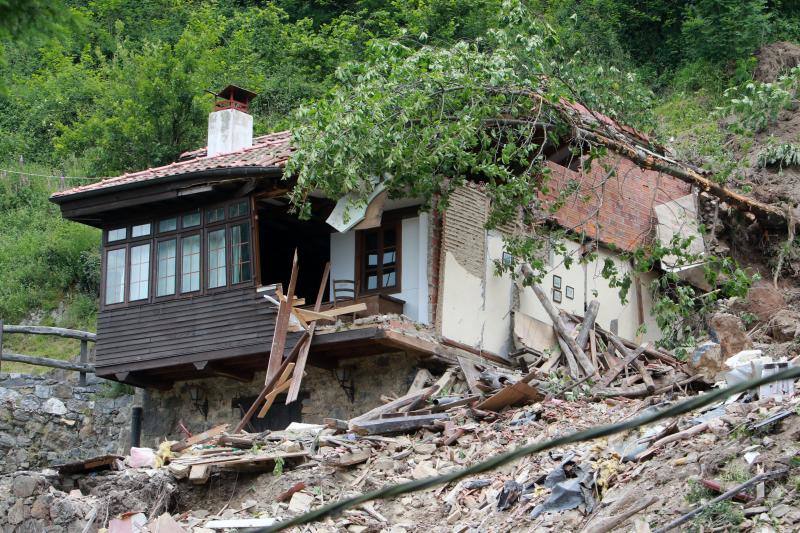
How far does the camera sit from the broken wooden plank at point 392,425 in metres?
16.6

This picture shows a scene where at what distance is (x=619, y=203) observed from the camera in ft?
78.3

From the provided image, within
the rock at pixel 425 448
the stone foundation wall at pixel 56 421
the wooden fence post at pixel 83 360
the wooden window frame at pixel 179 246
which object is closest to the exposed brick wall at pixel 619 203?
the wooden window frame at pixel 179 246

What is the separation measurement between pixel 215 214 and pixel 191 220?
0.58 meters

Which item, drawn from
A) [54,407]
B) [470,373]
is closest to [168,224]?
[54,407]

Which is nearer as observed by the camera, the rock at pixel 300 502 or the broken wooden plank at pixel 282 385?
the rock at pixel 300 502

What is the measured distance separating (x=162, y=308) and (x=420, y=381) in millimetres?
4884

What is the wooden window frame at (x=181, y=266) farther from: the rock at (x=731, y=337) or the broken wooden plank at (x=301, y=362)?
the rock at (x=731, y=337)

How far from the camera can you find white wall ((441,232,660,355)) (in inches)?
783

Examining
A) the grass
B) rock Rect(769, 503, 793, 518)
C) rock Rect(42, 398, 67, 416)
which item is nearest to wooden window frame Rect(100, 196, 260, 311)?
rock Rect(42, 398, 67, 416)

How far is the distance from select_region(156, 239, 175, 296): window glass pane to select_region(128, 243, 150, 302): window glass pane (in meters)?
0.27

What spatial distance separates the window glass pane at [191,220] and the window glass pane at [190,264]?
0.69 ft

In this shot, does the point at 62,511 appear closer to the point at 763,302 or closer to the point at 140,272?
the point at 140,272

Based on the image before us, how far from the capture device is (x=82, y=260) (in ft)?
104

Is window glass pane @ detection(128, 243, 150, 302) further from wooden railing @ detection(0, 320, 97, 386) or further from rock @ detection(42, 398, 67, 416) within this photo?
rock @ detection(42, 398, 67, 416)
